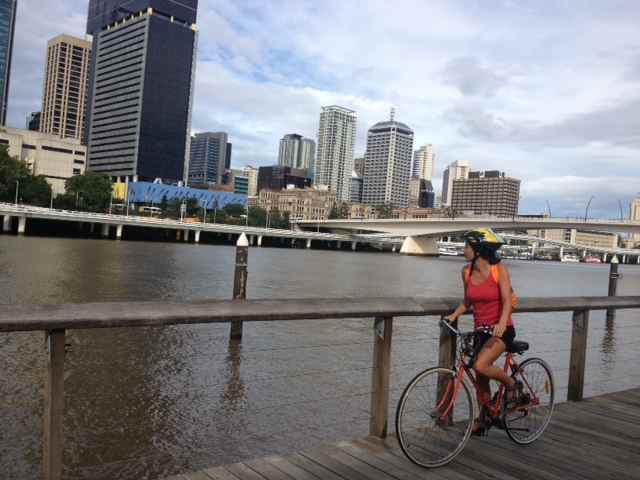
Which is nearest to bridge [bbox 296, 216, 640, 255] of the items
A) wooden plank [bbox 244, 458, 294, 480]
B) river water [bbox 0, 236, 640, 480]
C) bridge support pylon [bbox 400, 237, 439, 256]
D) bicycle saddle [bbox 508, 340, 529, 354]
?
bridge support pylon [bbox 400, 237, 439, 256]

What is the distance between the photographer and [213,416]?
773 cm

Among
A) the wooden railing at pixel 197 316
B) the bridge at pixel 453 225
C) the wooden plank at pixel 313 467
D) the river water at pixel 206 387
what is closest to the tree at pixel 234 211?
the bridge at pixel 453 225

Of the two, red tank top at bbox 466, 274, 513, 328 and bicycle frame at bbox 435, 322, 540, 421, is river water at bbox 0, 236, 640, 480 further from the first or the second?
red tank top at bbox 466, 274, 513, 328

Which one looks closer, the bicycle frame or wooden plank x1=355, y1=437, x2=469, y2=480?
wooden plank x1=355, y1=437, x2=469, y2=480

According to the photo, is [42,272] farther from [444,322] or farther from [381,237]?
[381,237]

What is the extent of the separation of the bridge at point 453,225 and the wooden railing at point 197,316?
81.0 metres

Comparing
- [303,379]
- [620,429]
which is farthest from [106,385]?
[620,429]

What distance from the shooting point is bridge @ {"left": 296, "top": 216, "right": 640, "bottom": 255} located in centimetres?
8550

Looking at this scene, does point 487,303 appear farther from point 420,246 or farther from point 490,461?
point 420,246

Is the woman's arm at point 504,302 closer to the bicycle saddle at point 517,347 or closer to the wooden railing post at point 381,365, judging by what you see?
the bicycle saddle at point 517,347

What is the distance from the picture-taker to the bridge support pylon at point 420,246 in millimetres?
→ 107438

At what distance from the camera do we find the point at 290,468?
13.0 ft

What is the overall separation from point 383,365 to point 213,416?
4064 millimetres

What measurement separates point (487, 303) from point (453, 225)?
89.2m
